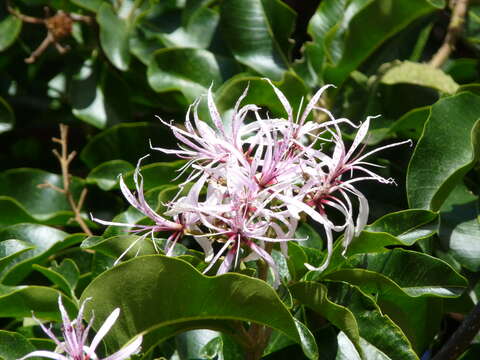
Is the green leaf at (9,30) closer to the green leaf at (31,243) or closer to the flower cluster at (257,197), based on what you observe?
the green leaf at (31,243)

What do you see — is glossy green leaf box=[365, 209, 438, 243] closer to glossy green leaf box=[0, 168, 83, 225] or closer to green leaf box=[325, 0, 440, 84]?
green leaf box=[325, 0, 440, 84]

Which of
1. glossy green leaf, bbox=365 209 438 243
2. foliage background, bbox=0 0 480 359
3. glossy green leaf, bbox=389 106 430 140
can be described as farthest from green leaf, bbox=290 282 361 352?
glossy green leaf, bbox=389 106 430 140

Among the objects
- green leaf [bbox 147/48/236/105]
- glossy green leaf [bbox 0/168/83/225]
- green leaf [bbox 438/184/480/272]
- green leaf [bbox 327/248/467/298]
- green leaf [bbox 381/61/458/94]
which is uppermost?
green leaf [bbox 381/61/458/94]

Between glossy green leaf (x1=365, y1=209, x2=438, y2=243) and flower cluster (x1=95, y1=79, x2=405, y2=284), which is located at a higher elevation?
flower cluster (x1=95, y1=79, x2=405, y2=284)

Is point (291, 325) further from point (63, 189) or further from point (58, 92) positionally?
point (58, 92)

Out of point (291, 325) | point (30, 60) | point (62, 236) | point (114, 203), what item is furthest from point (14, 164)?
point (291, 325)
